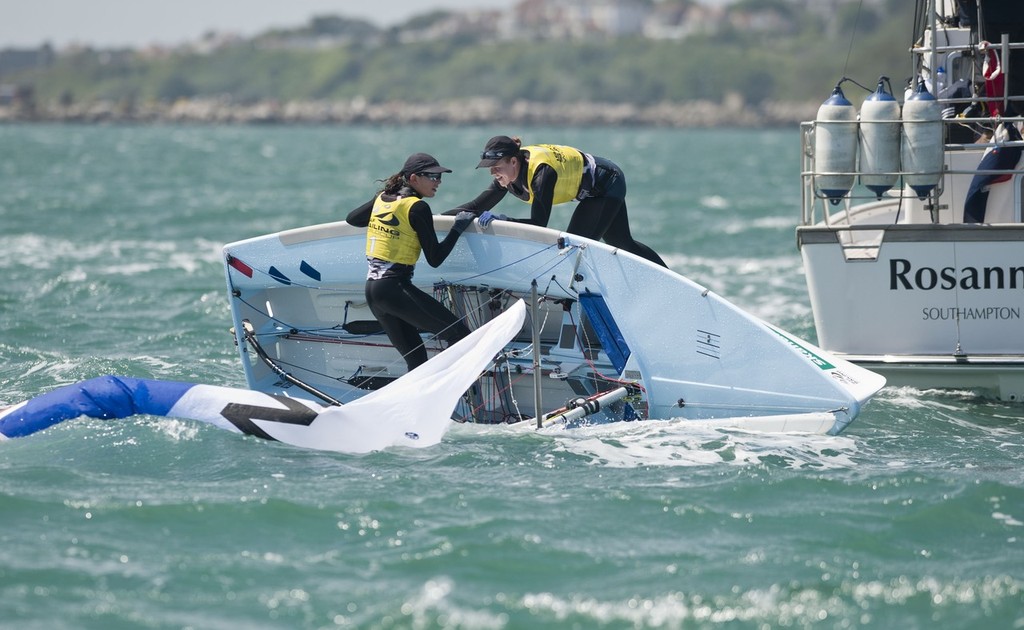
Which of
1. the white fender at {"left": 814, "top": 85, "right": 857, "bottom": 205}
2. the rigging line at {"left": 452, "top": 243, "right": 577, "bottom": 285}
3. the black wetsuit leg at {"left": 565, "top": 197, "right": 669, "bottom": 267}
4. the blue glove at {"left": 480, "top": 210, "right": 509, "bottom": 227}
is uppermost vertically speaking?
the white fender at {"left": 814, "top": 85, "right": 857, "bottom": 205}

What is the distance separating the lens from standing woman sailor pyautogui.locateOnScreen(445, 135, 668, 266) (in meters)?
8.30

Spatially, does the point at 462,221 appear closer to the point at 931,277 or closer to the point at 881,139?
the point at 881,139

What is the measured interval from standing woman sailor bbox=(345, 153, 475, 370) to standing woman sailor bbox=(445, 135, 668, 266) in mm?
276

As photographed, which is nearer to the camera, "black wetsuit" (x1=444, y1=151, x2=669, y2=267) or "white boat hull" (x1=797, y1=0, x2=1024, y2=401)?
"black wetsuit" (x1=444, y1=151, x2=669, y2=267)

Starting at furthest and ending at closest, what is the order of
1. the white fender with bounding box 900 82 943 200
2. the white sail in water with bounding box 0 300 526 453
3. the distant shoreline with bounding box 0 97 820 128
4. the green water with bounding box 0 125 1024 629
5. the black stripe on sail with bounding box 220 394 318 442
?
the distant shoreline with bounding box 0 97 820 128 → the white fender with bounding box 900 82 943 200 → the black stripe on sail with bounding box 220 394 318 442 → the white sail in water with bounding box 0 300 526 453 → the green water with bounding box 0 125 1024 629

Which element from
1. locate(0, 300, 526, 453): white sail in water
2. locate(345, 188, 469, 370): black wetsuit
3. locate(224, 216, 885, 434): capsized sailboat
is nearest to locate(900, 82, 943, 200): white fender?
locate(224, 216, 885, 434): capsized sailboat

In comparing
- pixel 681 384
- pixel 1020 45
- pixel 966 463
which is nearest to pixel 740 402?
pixel 681 384

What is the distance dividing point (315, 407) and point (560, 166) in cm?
209

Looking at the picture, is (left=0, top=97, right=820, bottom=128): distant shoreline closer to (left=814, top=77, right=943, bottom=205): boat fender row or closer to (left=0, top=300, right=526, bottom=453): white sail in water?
(left=814, top=77, right=943, bottom=205): boat fender row

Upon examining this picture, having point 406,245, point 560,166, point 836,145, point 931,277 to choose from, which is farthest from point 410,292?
point 931,277

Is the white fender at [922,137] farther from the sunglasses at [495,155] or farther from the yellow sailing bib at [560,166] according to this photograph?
the sunglasses at [495,155]

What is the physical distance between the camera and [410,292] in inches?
328

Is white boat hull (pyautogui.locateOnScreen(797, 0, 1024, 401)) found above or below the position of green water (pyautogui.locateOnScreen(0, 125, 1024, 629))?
above

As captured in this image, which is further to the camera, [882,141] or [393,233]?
[882,141]
